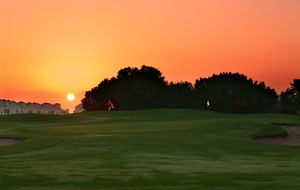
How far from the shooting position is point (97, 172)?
23.7m

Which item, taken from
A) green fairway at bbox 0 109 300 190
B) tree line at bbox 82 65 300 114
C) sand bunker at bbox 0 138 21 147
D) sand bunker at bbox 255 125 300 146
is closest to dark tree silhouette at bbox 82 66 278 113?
tree line at bbox 82 65 300 114

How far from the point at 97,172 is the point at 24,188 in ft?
17.0

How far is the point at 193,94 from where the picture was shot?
151500 mm

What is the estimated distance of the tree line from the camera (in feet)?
470

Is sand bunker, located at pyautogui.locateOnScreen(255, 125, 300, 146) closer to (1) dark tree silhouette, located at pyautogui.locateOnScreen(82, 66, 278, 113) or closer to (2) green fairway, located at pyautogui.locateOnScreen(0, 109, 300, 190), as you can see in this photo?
(2) green fairway, located at pyautogui.locateOnScreen(0, 109, 300, 190)

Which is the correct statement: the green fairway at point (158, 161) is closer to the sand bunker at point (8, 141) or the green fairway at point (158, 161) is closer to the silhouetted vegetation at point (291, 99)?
the sand bunker at point (8, 141)

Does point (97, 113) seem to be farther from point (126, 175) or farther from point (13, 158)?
point (126, 175)

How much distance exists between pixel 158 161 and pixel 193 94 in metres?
123

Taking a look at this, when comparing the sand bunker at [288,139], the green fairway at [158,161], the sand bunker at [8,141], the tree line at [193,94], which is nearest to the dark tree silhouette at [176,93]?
the tree line at [193,94]

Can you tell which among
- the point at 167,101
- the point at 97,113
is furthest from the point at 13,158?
the point at 167,101

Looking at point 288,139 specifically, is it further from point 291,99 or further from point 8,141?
point 291,99

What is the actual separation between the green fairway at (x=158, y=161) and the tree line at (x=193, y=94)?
8918cm

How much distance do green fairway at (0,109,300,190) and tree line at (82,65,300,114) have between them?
293ft

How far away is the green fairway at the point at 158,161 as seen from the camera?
65.5ft
